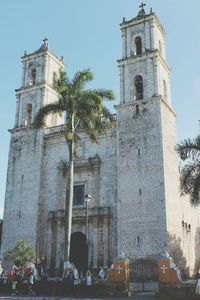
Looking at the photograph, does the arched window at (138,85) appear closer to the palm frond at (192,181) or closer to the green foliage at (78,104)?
the green foliage at (78,104)

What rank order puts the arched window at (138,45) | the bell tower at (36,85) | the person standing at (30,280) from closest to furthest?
1. the person standing at (30,280)
2. the arched window at (138,45)
3. the bell tower at (36,85)

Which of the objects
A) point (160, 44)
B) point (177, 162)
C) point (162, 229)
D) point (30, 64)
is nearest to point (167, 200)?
point (162, 229)

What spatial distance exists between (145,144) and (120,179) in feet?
8.97

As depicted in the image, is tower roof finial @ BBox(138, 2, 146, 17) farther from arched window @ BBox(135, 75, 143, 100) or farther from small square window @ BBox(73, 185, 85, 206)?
small square window @ BBox(73, 185, 85, 206)

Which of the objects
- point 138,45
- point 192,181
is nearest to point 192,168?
point 192,181

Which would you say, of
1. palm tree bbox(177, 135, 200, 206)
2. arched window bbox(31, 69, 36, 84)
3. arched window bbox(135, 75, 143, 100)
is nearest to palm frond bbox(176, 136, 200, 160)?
palm tree bbox(177, 135, 200, 206)

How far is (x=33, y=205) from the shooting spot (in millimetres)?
27312

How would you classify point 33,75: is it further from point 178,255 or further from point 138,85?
point 178,255

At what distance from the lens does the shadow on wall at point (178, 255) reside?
2288 centimetres

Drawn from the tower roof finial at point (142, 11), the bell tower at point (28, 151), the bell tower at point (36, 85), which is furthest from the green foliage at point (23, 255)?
the tower roof finial at point (142, 11)

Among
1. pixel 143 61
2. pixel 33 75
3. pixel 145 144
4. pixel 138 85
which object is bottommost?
pixel 145 144

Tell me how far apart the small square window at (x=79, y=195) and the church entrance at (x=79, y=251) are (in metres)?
2.05

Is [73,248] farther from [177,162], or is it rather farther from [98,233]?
[177,162]

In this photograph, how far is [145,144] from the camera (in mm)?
24891
